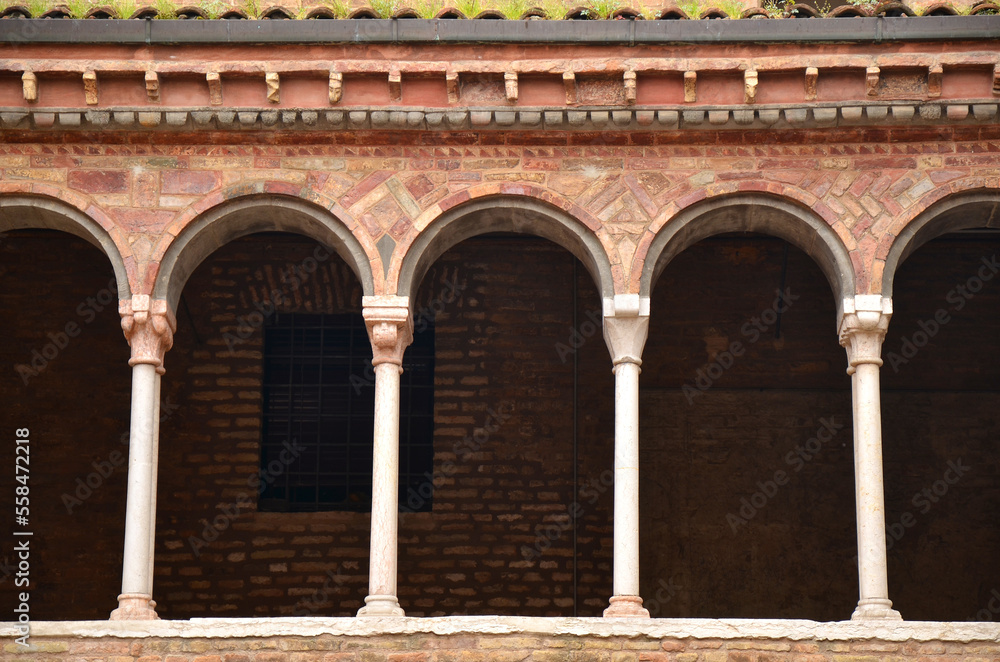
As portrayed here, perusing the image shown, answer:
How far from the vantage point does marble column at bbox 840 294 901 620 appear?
991cm

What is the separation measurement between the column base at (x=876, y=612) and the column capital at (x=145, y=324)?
16.3ft

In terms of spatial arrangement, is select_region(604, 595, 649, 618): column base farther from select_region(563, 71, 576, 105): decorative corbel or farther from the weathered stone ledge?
select_region(563, 71, 576, 105): decorative corbel

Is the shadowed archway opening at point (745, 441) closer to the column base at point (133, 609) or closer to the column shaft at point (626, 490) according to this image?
the column shaft at point (626, 490)

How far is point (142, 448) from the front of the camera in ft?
33.6

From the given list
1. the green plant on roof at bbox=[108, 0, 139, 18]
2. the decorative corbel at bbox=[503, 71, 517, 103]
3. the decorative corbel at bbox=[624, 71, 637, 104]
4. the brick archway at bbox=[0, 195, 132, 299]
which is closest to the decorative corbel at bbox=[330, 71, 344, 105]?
the decorative corbel at bbox=[503, 71, 517, 103]

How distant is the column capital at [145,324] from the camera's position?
1046 centimetres

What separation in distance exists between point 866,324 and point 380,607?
377 centimetres

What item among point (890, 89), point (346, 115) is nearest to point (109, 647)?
point (346, 115)

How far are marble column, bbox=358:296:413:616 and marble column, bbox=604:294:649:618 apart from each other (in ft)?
4.69

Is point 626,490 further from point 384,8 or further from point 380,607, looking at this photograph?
point 384,8

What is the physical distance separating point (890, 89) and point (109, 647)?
21.2 ft

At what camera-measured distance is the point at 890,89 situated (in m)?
10.6

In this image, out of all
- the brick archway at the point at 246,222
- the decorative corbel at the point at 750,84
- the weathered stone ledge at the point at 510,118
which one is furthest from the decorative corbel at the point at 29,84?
the decorative corbel at the point at 750,84

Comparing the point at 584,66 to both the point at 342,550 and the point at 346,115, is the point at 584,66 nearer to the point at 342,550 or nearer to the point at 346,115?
the point at 346,115
